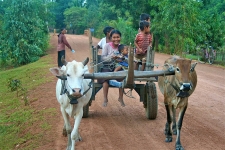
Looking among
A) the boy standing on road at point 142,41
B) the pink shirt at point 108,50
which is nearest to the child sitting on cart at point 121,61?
the pink shirt at point 108,50

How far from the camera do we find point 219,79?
12.7 m

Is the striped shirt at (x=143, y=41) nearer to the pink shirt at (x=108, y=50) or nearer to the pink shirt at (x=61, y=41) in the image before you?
the pink shirt at (x=108, y=50)

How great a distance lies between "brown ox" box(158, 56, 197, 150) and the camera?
189 inches

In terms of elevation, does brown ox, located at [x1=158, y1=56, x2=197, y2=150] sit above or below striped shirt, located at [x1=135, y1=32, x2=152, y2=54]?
below

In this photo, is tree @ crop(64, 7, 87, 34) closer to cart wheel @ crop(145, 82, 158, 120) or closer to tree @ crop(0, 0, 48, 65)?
tree @ crop(0, 0, 48, 65)

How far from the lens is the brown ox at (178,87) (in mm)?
4797

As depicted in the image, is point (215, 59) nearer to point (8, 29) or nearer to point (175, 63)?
point (8, 29)

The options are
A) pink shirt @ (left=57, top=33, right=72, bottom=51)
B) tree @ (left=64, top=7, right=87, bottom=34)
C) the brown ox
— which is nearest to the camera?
the brown ox

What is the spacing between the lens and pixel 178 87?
506 centimetres

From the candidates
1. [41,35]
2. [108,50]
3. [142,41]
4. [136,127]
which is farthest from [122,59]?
[41,35]

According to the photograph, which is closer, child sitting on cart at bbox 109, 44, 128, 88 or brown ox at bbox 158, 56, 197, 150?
brown ox at bbox 158, 56, 197, 150

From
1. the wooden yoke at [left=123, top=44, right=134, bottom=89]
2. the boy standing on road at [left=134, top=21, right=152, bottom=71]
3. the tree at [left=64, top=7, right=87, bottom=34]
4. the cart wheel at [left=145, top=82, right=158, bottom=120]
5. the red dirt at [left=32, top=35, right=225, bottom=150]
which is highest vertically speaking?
the tree at [left=64, top=7, right=87, bottom=34]

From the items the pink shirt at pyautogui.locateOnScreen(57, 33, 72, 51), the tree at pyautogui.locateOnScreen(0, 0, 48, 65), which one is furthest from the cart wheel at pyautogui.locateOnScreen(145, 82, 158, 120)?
the tree at pyautogui.locateOnScreen(0, 0, 48, 65)

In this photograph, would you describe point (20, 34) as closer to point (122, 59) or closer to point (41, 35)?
point (41, 35)
